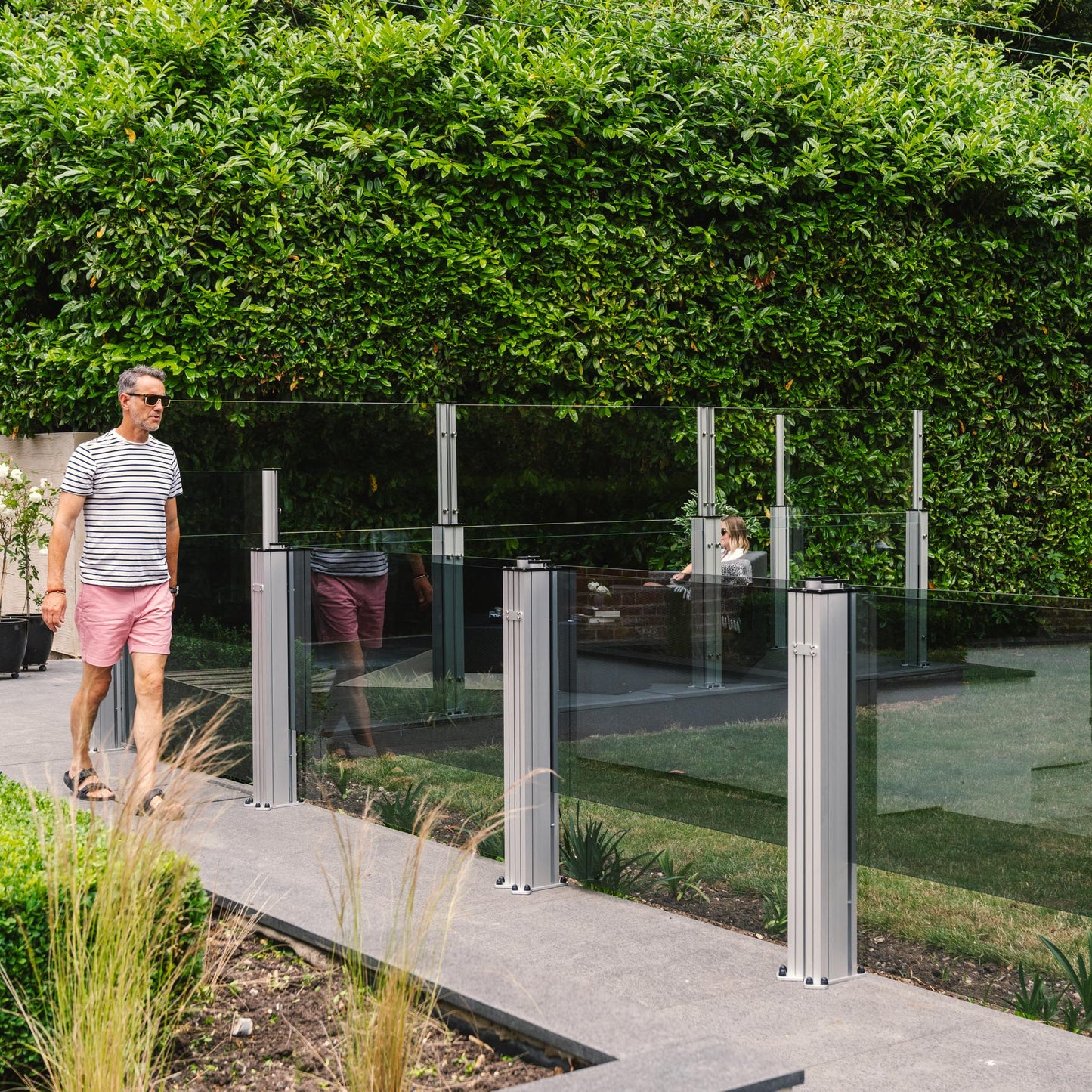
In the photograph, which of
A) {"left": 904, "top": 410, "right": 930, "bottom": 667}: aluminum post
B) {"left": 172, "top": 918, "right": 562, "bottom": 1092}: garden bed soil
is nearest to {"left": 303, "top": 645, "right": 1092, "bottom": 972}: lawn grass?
{"left": 172, "top": 918, "right": 562, "bottom": 1092}: garden bed soil

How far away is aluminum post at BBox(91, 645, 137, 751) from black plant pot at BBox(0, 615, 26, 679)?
3291 millimetres

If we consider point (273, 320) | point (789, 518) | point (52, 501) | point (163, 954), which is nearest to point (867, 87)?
point (789, 518)

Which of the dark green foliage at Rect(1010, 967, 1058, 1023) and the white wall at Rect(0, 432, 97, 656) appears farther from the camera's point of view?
the white wall at Rect(0, 432, 97, 656)

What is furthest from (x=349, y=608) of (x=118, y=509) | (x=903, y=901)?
(x=903, y=901)

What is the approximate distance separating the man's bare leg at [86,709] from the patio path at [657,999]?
103 cm

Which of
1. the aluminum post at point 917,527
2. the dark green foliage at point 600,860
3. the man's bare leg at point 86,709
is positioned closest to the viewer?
the dark green foliage at point 600,860

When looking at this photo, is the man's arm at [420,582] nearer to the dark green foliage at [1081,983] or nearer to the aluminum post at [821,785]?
the aluminum post at [821,785]

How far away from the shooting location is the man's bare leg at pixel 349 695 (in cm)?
637

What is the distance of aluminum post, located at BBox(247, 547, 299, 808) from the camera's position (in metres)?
6.27

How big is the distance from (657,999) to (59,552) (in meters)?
3.47

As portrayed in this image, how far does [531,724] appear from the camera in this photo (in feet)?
16.5

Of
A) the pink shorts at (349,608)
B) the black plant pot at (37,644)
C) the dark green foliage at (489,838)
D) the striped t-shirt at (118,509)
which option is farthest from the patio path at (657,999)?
the black plant pot at (37,644)

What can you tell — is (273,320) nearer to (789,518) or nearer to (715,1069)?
(789,518)

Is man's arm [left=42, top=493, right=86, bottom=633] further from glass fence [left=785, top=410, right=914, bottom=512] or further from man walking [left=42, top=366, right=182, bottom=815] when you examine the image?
glass fence [left=785, top=410, right=914, bottom=512]
